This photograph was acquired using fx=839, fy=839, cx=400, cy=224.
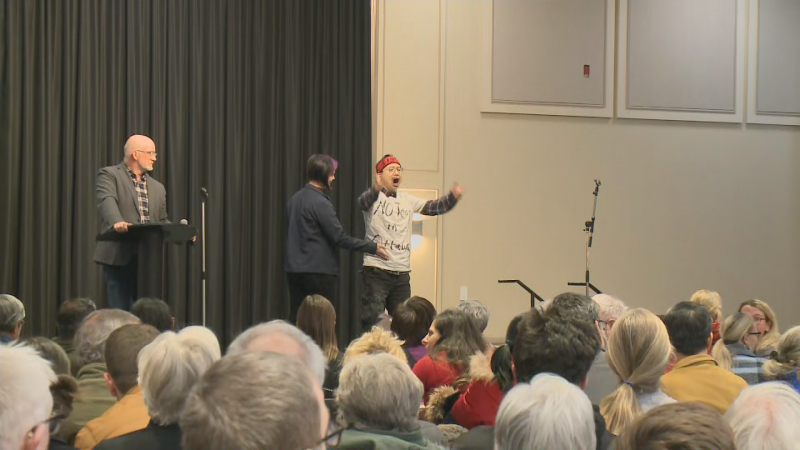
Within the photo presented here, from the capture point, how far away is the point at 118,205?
541 centimetres

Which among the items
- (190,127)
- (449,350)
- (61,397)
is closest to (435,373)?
(449,350)

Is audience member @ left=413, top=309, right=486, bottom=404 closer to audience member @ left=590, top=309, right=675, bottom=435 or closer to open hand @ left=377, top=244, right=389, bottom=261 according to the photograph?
audience member @ left=590, top=309, right=675, bottom=435

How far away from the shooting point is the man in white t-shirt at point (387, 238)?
627 centimetres

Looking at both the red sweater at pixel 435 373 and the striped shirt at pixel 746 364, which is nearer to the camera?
the red sweater at pixel 435 373

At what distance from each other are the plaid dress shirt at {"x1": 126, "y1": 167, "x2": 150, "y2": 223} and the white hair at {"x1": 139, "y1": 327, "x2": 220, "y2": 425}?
3.58 meters

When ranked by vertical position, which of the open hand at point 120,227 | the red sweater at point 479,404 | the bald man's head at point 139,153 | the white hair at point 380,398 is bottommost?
the red sweater at point 479,404

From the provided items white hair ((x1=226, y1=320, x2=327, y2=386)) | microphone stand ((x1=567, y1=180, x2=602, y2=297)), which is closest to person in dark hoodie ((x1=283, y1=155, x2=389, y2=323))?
microphone stand ((x1=567, y1=180, x2=602, y2=297))

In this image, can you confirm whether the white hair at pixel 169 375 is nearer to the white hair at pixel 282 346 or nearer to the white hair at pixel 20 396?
the white hair at pixel 282 346

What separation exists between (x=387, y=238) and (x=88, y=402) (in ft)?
12.4

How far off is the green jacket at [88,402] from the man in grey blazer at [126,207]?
226cm

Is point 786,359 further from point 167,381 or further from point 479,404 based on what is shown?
point 167,381

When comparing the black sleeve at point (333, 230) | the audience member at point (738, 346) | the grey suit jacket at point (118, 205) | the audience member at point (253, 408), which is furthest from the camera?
the black sleeve at point (333, 230)

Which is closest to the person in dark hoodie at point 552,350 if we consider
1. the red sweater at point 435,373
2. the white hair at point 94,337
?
the red sweater at point 435,373

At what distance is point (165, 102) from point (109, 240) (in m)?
2.23
